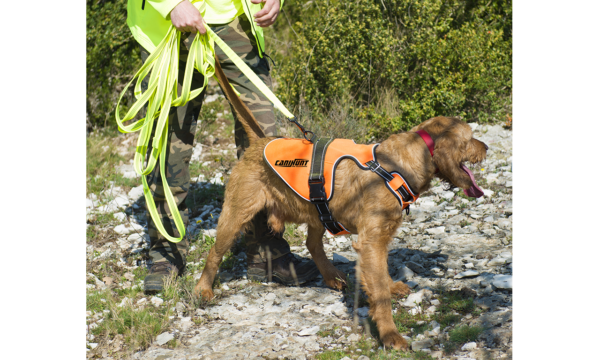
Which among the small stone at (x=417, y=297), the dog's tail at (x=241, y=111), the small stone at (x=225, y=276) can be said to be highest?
the dog's tail at (x=241, y=111)

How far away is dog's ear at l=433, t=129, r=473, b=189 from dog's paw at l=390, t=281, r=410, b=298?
100cm

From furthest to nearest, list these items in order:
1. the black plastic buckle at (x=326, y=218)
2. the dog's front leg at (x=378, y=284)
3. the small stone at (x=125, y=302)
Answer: the small stone at (x=125, y=302) < the black plastic buckle at (x=326, y=218) < the dog's front leg at (x=378, y=284)

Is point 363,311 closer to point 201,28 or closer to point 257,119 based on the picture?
point 257,119

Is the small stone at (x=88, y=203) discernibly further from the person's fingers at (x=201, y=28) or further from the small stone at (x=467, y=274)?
the small stone at (x=467, y=274)

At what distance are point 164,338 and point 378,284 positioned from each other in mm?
1598

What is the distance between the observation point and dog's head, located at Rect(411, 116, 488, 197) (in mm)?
3211

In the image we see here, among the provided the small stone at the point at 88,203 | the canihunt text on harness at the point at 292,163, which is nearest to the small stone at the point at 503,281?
the canihunt text on harness at the point at 292,163

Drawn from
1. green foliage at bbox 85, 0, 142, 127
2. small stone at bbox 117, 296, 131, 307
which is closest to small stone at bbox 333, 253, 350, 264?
small stone at bbox 117, 296, 131, 307

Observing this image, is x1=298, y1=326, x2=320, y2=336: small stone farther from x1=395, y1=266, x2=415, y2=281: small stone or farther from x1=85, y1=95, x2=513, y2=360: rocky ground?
x1=395, y1=266, x2=415, y2=281: small stone

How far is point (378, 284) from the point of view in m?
3.13

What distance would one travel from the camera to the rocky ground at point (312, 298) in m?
3.16

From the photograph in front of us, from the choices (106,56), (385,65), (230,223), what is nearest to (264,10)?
(230,223)

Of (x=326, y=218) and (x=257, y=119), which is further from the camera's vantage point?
(x=257, y=119)

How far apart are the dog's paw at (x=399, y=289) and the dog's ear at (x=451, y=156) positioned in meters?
1.00
